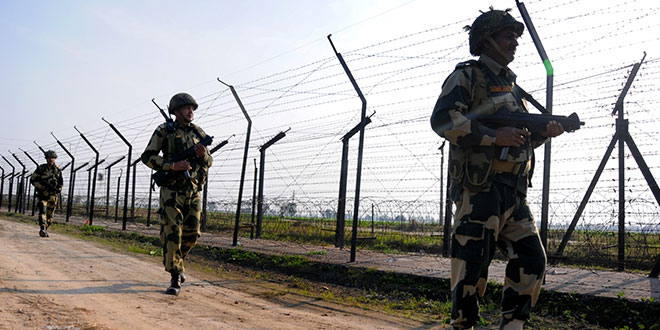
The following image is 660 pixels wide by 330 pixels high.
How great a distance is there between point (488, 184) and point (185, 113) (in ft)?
12.6

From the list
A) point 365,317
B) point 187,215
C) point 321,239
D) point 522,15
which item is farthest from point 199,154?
point 321,239

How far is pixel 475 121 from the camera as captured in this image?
2963 mm

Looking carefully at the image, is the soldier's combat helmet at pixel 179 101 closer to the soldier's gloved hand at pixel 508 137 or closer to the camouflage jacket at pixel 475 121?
the camouflage jacket at pixel 475 121

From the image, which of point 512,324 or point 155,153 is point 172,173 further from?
point 512,324

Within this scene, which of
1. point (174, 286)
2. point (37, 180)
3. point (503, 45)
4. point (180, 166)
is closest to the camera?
point (503, 45)

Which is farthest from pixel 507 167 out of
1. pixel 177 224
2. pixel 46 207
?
pixel 46 207

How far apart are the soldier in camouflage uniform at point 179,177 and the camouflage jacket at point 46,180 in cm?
846

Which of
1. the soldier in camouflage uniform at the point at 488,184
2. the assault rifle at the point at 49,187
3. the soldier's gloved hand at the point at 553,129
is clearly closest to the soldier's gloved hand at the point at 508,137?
the soldier in camouflage uniform at the point at 488,184

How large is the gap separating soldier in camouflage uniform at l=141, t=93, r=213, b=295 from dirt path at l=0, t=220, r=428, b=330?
503mm

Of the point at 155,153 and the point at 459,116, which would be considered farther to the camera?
the point at 155,153

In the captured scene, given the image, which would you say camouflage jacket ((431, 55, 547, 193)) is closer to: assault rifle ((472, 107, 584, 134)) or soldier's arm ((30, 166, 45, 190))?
assault rifle ((472, 107, 584, 134))

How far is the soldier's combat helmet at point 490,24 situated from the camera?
3104 millimetres

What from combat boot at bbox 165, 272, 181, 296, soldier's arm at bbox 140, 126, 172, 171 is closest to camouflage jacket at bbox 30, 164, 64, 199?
soldier's arm at bbox 140, 126, 172, 171

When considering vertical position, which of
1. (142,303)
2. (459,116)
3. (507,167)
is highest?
(459,116)
